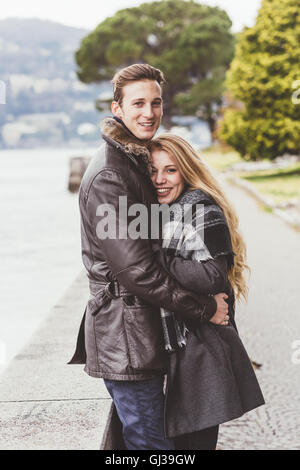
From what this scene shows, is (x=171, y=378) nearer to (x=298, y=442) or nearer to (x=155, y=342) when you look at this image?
(x=155, y=342)

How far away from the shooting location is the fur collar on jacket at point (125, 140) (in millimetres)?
2381

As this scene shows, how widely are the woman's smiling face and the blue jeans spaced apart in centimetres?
73

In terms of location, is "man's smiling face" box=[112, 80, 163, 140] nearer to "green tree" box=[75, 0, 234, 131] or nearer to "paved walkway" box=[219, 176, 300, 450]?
"paved walkway" box=[219, 176, 300, 450]

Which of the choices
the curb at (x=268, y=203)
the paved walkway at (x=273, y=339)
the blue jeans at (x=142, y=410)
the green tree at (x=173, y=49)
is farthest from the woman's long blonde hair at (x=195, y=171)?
the green tree at (x=173, y=49)

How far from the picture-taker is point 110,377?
2432 millimetres

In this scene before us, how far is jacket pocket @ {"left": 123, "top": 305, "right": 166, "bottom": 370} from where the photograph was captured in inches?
93.5

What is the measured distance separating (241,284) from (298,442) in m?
1.21

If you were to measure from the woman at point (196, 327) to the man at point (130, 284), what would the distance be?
53 millimetres

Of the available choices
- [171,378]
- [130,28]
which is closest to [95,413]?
[171,378]

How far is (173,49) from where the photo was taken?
1891 inches

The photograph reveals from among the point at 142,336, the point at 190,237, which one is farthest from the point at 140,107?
the point at 142,336

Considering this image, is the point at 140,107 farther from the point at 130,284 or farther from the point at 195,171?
the point at 130,284

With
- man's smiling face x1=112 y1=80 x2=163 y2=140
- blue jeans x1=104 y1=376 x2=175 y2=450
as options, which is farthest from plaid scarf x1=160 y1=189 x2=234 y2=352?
man's smiling face x1=112 y1=80 x2=163 y2=140

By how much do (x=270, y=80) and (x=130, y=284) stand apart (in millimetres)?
21993
